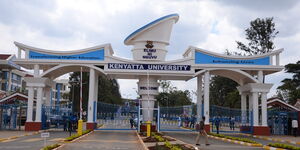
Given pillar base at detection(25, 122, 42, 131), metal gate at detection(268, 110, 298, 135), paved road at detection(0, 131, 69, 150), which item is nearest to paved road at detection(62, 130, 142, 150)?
paved road at detection(0, 131, 69, 150)

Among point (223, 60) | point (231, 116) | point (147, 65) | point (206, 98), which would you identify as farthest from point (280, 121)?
point (147, 65)

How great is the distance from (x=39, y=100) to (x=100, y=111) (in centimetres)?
475

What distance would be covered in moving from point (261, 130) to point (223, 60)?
6.06m

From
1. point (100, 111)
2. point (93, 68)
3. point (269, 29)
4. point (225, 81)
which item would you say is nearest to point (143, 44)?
point (93, 68)

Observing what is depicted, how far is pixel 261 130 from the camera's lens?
28.7m

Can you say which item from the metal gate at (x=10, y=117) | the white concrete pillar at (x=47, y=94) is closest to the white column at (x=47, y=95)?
the white concrete pillar at (x=47, y=94)

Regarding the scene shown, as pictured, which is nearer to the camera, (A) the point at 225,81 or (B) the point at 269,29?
(B) the point at 269,29

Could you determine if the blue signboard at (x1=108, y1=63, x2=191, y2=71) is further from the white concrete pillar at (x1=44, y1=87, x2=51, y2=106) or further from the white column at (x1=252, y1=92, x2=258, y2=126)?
the white concrete pillar at (x1=44, y1=87, x2=51, y2=106)

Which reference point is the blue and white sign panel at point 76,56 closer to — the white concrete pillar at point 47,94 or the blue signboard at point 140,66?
the blue signboard at point 140,66

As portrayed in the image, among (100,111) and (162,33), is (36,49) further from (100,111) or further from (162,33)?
(162,33)

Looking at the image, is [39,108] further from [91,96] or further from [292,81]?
[292,81]

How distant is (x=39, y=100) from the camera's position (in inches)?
1145

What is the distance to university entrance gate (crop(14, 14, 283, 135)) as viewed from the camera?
28797 mm

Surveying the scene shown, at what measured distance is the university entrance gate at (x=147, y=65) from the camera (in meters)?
28.8
